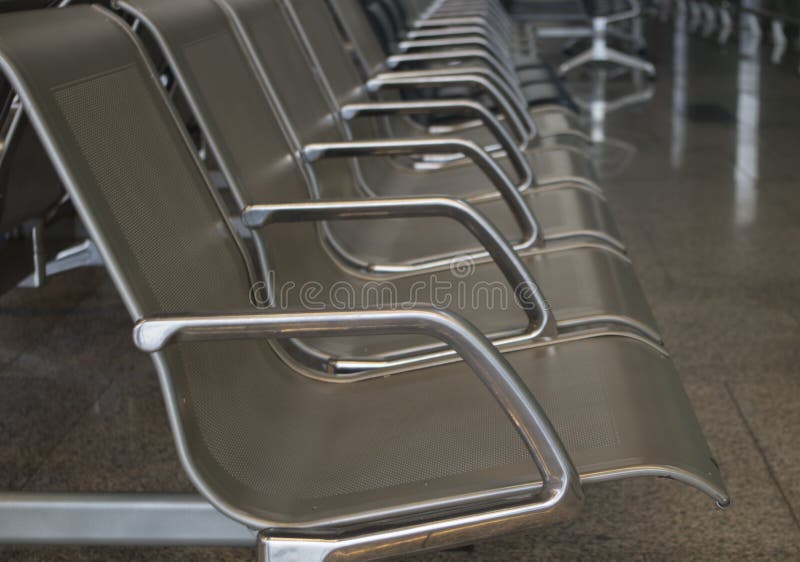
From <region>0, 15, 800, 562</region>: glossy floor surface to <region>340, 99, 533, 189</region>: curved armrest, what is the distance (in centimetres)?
54

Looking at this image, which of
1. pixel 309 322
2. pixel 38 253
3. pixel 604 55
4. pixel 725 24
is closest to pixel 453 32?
pixel 38 253

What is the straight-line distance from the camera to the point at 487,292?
1.59 meters

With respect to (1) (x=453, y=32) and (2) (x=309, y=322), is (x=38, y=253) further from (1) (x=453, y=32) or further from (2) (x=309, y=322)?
(1) (x=453, y=32)

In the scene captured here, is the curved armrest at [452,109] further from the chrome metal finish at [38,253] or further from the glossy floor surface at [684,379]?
the chrome metal finish at [38,253]

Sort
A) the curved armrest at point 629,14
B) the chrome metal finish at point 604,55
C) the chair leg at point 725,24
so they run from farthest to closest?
the chair leg at point 725,24, the curved armrest at point 629,14, the chrome metal finish at point 604,55

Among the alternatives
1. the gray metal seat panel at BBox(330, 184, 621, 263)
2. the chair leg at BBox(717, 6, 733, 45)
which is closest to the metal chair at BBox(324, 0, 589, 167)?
the gray metal seat panel at BBox(330, 184, 621, 263)

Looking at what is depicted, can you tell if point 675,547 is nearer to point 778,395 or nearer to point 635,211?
point 778,395

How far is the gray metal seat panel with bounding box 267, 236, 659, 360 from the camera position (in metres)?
1.42

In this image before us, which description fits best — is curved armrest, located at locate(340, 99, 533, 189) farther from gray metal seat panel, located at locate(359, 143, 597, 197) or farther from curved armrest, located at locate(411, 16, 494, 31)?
curved armrest, located at locate(411, 16, 494, 31)

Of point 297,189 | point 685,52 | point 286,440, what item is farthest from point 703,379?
point 685,52

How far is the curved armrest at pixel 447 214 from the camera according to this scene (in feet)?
4.47

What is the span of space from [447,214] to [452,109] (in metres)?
0.83

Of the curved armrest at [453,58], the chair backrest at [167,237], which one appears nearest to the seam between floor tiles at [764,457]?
the chair backrest at [167,237]

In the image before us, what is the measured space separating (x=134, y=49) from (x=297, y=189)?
0.50 m
